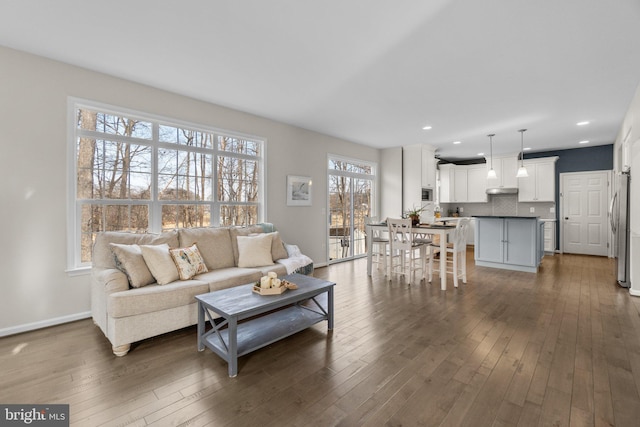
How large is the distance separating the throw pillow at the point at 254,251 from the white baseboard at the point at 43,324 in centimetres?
173

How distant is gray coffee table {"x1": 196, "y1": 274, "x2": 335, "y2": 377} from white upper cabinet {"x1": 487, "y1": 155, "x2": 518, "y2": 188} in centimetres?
707

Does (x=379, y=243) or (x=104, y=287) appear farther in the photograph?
(x=379, y=243)

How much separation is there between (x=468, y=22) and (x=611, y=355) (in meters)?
2.94

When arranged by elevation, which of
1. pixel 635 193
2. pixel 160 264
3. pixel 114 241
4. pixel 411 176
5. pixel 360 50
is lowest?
pixel 160 264

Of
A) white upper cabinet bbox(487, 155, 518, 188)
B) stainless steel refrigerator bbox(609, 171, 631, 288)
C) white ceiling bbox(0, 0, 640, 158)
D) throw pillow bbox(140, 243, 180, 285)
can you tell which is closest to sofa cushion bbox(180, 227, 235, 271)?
throw pillow bbox(140, 243, 180, 285)

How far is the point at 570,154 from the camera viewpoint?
723 cm

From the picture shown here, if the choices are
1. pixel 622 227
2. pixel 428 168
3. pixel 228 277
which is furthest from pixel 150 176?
pixel 622 227

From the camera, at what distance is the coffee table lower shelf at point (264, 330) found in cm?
228

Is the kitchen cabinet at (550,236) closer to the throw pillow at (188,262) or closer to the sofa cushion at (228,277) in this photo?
the sofa cushion at (228,277)

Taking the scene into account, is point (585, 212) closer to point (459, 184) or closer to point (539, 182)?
point (539, 182)

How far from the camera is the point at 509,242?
5457 millimetres

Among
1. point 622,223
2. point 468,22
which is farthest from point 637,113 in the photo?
point 468,22

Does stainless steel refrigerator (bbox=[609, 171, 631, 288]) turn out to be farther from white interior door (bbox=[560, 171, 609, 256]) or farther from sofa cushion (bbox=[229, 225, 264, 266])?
sofa cushion (bbox=[229, 225, 264, 266])

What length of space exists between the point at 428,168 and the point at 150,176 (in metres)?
5.93
